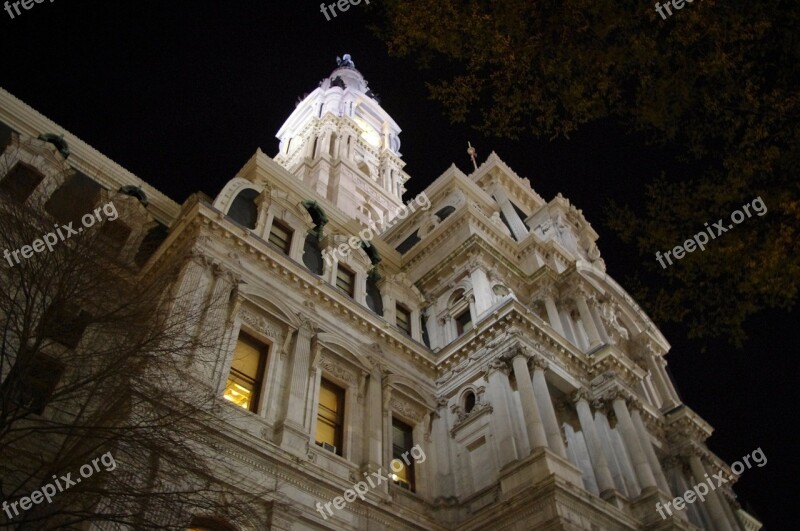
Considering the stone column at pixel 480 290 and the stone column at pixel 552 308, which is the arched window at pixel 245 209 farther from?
the stone column at pixel 552 308

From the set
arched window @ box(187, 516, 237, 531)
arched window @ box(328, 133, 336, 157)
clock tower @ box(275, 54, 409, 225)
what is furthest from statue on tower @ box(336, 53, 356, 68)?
arched window @ box(187, 516, 237, 531)

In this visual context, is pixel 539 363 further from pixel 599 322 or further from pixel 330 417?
pixel 599 322

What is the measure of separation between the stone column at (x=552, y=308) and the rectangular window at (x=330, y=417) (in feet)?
35.2

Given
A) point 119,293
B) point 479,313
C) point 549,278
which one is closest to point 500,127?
point 119,293

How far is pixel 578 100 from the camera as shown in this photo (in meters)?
11.5

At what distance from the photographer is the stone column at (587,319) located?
2588cm

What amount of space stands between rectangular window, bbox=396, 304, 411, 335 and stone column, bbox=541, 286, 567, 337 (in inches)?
248

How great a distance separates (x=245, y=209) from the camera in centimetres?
2269

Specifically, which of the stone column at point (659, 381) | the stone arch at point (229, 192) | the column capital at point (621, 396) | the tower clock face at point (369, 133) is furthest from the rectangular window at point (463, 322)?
the tower clock face at point (369, 133)

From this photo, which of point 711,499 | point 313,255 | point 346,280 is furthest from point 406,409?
point 711,499

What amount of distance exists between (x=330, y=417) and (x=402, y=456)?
10.1ft

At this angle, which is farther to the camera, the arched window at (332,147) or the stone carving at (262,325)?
the arched window at (332,147)

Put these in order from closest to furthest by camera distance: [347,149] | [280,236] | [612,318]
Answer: [280,236], [612,318], [347,149]

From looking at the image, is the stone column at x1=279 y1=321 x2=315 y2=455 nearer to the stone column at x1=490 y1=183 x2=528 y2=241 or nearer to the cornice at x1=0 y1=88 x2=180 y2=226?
the cornice at x1=0 y1=88 x2=180 y2=226
